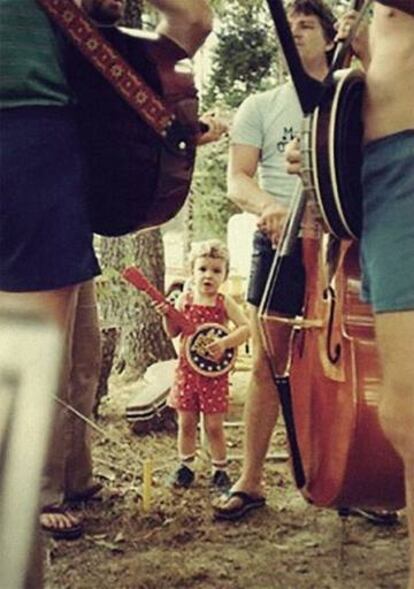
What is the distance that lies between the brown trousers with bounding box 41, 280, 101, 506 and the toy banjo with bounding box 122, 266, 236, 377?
521 millimetres

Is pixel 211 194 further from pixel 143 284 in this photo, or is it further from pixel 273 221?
pixel 273 221

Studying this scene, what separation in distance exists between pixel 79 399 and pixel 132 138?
130cm

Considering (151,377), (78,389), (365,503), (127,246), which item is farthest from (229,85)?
(365,503)

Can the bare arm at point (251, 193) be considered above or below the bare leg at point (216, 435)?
above

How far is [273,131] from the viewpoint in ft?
9.25

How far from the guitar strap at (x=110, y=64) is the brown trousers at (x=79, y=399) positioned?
3.39 feet

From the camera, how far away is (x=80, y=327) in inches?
104

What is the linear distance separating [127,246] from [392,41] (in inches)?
141

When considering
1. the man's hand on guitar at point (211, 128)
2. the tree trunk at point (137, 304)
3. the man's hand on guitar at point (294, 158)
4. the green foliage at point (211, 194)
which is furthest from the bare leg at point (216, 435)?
the green foliage at point (211, 194)

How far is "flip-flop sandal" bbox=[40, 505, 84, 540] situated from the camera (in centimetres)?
250

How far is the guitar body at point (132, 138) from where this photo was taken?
5.08 ft

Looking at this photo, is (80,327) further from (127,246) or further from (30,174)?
(127,246)

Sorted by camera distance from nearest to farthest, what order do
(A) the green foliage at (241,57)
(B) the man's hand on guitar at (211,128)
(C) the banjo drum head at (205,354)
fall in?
(B) the man's hand on guitar at (211,128), (C) the banjo drum head at (205,354), (A) the green foliage at (241,57)

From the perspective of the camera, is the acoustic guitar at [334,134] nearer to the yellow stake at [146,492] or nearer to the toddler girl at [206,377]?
the yellow stake at [146,492]
